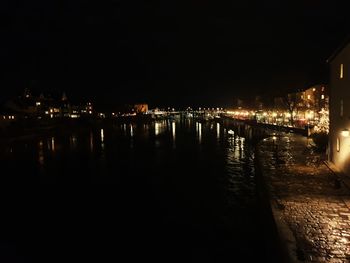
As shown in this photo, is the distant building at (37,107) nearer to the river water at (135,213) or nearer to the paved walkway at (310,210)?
the river water at (135,213)

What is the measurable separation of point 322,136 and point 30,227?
68.2ft

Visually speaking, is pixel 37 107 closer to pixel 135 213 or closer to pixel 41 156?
pixel 41 156

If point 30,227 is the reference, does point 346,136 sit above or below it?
above

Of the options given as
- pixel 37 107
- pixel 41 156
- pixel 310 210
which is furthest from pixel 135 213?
pixel 37 107

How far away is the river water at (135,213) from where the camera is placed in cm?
1170

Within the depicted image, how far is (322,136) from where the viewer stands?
2523 centimetres

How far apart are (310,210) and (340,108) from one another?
8.64 m

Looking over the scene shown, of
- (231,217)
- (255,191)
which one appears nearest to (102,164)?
(255,191)

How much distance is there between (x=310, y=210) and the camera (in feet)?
35.3

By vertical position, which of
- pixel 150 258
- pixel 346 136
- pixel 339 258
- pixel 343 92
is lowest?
pixel 150 258

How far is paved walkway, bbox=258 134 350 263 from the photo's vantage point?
804 cm

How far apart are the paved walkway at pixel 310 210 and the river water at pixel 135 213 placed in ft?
3.54

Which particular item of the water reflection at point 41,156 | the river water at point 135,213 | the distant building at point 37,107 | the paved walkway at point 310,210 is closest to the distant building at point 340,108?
the paved walkway at point 310,210

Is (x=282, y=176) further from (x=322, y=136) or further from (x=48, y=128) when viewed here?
(x=48, y=128)
